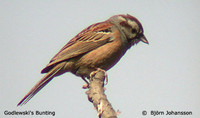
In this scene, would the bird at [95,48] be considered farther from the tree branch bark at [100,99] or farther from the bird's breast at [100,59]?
the tree branch bark at [100,99]

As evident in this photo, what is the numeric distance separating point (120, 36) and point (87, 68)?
856mm

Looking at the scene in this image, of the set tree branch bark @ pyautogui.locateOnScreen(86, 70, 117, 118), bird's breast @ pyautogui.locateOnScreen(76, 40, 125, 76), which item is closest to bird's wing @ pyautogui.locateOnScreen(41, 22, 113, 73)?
bird's breast @ pyautogui.locateOnScreen(76, 40, 125, 76)

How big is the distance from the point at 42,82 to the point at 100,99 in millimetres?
1559

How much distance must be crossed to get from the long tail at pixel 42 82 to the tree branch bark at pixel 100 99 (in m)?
1.09

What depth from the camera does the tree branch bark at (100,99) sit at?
10.6 ft

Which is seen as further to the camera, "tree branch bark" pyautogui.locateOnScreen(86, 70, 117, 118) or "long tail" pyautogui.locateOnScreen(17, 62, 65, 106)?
"long tail" pyautogui.locateOnScreen(17, 62, 65, 106)

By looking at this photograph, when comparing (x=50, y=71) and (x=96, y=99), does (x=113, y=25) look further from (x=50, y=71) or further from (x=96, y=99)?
(x=96, y=99)

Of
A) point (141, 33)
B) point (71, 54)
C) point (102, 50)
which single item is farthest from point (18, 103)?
point (141, 33)

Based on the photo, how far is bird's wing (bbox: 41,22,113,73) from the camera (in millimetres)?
5080

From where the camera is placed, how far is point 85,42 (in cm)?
544

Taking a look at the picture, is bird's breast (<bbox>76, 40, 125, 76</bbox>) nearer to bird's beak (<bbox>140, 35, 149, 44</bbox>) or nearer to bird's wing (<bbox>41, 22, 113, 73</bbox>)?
bird's wing (<bbox>41, 22, 113, 73</bbox>)

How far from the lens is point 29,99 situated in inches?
183

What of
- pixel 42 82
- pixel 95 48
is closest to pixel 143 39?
pixel 95 48

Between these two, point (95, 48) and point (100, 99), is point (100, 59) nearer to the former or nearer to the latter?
point (95, 48)
